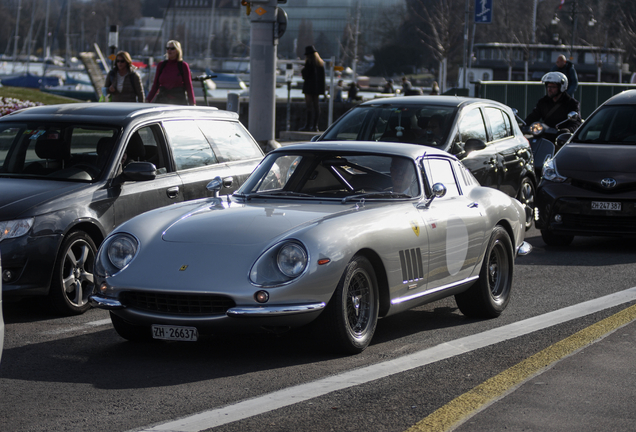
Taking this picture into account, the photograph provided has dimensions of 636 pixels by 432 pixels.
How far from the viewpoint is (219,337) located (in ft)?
20.8

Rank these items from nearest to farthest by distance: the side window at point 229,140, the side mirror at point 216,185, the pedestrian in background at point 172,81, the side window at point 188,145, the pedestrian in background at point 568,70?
the side mirror at point 216,185 → the side window at point 188,145 → the side window at point 229,140 → the pedestrian in background at point 172,81 → the pedestrian in background at point 568,70

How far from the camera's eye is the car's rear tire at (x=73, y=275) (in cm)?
700

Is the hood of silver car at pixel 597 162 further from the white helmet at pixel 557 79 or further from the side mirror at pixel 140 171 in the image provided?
the side mirror at pixel 140 171

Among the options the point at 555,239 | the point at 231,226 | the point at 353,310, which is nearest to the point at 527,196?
the point at 555,239

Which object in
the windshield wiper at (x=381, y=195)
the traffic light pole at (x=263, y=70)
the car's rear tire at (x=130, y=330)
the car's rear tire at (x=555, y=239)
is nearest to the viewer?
the car's rear tire at (x=130, y=330)

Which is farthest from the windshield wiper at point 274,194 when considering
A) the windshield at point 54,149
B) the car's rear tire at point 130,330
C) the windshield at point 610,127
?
the windshield at point 610,127

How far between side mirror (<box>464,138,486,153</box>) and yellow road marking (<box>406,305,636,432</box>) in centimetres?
394

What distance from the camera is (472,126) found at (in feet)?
36.7

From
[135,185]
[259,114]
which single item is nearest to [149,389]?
[135,185]

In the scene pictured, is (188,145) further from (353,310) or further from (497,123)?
(497,123)

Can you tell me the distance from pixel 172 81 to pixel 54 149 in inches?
223

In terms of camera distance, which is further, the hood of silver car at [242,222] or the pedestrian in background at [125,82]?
the pedestrian in background at [125,82]

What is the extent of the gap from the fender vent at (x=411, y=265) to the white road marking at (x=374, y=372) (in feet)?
1.55

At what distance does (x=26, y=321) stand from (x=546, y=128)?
30.5ft
